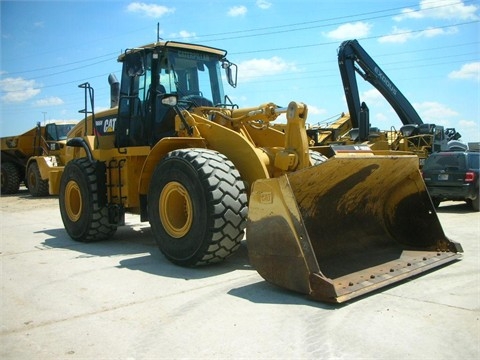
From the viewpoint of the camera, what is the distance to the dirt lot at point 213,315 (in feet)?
11.0

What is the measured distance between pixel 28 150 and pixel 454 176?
16.7 metres

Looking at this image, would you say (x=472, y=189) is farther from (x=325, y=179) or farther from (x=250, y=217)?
(x=250, y=217)

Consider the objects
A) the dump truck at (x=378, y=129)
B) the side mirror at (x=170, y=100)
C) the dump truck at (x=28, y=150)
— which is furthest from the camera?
the dump truck at (x=28, y=150)

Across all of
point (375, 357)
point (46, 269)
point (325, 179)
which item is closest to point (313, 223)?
point (325, 179)

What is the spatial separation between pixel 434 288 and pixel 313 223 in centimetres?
142

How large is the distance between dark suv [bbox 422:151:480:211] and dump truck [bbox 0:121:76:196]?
1325 cm

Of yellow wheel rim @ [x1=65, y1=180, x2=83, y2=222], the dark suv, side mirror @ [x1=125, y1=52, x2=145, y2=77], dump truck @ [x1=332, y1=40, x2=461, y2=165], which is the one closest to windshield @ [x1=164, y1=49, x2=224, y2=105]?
side mirror @ [x1=125, y1=52, x2=145, y2=77]

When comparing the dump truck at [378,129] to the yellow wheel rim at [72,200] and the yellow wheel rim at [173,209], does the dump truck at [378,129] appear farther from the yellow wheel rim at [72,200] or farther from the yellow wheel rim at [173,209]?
the yellow wheel rim at [173,209]

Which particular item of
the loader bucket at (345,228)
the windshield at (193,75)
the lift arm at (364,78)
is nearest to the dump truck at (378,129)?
the lift arm at (364,78)

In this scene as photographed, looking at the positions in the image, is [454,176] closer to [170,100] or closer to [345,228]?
[345,228]

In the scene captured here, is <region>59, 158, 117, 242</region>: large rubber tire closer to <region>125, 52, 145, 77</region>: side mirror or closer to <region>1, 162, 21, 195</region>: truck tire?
<region>125, 52, 145, 77</region>: side mirror

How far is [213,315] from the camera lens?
4.02 meters

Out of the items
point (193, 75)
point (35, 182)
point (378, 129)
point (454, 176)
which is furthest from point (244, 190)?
point (35, 182)

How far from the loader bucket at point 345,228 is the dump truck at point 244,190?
13 mm
